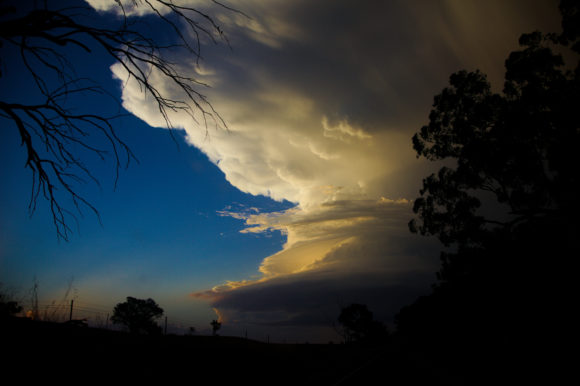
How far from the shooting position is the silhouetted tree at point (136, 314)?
58250 millimetres

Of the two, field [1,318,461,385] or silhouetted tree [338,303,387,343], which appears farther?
silhouetted tree [338,303,387,343]

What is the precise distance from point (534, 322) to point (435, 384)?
473 centimetres

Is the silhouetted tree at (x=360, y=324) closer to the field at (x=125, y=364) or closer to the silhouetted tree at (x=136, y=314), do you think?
the silhouetted tree at (x=136, y=314)

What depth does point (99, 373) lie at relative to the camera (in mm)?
5516

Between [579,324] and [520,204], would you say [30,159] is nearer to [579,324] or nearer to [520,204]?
[579,324]

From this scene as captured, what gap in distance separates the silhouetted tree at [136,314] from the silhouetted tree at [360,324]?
170ft

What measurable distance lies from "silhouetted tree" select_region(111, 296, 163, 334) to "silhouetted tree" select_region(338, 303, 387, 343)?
51872 mm

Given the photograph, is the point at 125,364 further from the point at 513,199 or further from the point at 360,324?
the point at 360,324

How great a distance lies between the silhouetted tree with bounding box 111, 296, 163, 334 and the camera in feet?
191

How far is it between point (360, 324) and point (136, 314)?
5835 centimetres

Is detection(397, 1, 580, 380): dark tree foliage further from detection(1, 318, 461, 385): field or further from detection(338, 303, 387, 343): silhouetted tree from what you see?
detection(338, 303, 387, 343): silhouetted tree

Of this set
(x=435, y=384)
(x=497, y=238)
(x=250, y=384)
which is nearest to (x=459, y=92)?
(x=497, y=238)

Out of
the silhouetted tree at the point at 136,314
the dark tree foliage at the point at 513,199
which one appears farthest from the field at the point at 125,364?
the silhouetted tree at the point at 136,314

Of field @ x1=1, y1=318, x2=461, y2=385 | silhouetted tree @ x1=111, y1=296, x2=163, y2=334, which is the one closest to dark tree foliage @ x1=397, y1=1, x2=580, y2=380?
field @ x1=1, y1=318, x2=461, y2=385
